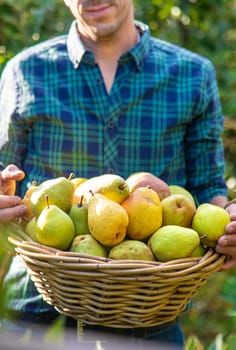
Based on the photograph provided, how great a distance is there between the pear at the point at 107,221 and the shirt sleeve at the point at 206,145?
80cm

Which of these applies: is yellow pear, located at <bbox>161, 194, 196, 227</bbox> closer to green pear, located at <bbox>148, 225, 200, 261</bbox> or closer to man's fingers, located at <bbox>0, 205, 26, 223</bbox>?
green pear, located at <bbox>148, 225, 200, 261</bbox>

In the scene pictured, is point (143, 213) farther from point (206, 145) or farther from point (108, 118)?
point (206, 145)

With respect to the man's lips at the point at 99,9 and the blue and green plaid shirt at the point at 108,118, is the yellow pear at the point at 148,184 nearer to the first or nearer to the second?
the blue and green plaid shirt at the point at 108,118

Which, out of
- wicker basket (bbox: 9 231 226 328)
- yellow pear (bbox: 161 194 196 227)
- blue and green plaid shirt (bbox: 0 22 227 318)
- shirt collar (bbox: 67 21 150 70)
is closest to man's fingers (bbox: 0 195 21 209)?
→ wicker basket (bbox: 9 231 226 328)

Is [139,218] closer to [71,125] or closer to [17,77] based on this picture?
[71,125]

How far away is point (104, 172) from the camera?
105 inches

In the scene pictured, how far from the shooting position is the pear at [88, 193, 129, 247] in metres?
1.95

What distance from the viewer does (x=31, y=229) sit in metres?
2.12

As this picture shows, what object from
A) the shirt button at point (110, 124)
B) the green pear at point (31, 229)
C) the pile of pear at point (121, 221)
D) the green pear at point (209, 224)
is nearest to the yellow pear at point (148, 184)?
the pile of pear at point (121, 221)

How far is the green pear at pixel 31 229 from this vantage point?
210 cm

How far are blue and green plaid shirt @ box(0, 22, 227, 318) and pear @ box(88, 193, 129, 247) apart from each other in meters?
0.66

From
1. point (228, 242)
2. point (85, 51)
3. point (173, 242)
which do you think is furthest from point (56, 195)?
point (85, 51)

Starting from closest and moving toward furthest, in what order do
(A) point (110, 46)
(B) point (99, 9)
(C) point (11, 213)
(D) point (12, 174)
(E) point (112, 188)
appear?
(E) point (112, 188)
(C) point (11, 213)
(D) point (12, 174)
(B) point (99, 9)
(A) point (110, 46)

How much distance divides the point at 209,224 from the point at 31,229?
0.43 metres
